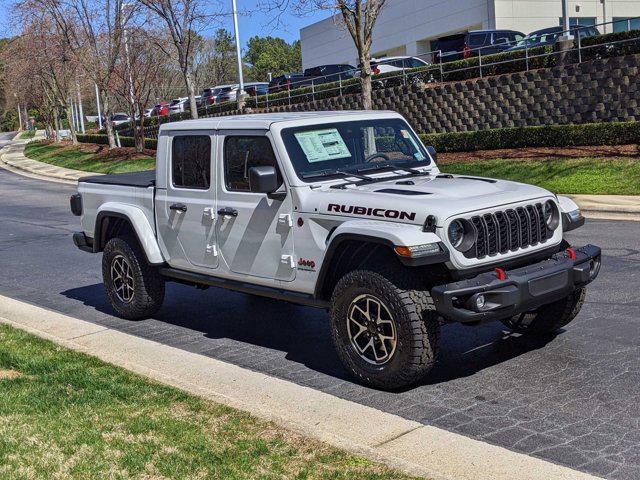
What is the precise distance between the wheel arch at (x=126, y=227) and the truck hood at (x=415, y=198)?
7.12ft

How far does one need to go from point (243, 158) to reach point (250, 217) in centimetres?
55

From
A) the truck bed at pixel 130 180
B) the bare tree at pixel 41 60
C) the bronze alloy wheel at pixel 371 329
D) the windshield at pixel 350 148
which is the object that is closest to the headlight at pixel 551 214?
the windshield at pixel 350 148

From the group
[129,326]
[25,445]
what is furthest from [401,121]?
[25,445]

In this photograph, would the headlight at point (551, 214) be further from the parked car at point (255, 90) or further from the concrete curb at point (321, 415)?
→ the parked car at point (255, 90)

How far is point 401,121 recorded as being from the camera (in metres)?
7.77

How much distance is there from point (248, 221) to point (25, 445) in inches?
108

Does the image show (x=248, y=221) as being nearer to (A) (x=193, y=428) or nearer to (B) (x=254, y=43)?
(A) (x=193, y=428)

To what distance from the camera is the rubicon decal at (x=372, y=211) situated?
19.6 feet

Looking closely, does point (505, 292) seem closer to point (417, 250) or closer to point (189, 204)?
point (417, 250)

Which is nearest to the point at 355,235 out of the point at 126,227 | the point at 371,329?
the point at 371,329

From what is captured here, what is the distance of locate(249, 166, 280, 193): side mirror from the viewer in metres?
6.66

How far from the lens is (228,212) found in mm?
7387

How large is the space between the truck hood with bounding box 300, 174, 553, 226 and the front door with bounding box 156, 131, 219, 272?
1312 mm

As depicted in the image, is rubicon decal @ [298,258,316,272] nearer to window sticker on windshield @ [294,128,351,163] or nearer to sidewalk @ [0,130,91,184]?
window sticker on windshield @ [294,128,351,163]
